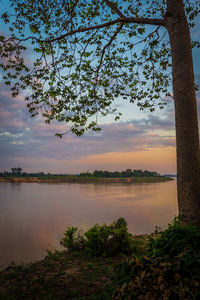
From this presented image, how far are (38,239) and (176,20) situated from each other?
30.9 feet

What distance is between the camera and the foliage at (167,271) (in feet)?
5.81

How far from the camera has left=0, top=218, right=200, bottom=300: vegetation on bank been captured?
1849 millimetres

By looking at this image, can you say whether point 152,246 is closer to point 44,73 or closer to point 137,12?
point 44,73

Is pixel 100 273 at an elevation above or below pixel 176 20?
below

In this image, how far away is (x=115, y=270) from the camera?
2305 millimetres

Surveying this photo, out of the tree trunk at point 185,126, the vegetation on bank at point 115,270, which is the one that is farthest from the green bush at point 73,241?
the tree trunk at point 185,126

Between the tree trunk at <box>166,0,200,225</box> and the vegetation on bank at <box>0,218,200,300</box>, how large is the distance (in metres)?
0.44

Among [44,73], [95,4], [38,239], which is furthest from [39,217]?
[95,4]

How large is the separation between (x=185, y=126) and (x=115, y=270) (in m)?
2.63

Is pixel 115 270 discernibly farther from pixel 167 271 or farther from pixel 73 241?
pixel 73 241

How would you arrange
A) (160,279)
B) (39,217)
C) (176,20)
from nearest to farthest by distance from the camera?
(160,279), (176,20), (39,217)

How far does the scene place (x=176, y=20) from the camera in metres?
4.12

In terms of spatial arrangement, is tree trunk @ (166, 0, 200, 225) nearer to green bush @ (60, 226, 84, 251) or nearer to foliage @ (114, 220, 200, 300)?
foliage @ (114, 220, 200, 300)

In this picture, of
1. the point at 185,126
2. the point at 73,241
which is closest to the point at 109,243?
the point at 73,241
